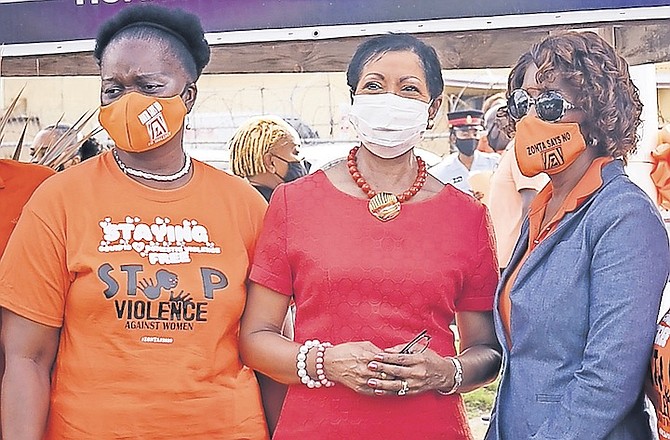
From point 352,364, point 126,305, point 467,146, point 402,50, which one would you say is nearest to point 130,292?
point 126,305

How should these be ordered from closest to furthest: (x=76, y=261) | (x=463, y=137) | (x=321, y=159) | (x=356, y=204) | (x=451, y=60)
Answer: (x=76, y=261)
(x=356, y=204)
(x=451, y=60)
(x=463, y=137)
(x=321, y=159)

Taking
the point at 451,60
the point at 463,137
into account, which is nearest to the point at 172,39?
the point at 451,60

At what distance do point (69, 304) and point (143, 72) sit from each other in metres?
0.63

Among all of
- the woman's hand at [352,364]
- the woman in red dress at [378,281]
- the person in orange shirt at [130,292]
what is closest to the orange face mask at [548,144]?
the woman in red dress at [378,281]

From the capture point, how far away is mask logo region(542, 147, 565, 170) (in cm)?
254

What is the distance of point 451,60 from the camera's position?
3.56m

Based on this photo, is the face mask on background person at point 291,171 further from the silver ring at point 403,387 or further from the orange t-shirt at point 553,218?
the silver ring at point 403,387

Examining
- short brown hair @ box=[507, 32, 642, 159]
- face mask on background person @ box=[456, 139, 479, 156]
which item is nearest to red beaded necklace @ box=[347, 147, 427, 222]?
short brown hair @ box=[507, 32, 642, 159]

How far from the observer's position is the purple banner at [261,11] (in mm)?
3326

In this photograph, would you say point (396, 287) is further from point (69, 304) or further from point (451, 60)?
point (451, 60)

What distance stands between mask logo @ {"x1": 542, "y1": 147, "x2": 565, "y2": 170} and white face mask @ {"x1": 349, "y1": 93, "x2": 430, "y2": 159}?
0.34 m

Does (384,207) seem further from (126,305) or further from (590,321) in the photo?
(126,305)

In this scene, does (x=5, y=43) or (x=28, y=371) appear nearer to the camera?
(x=28, y=371)

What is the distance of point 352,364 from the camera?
241 centimetres
